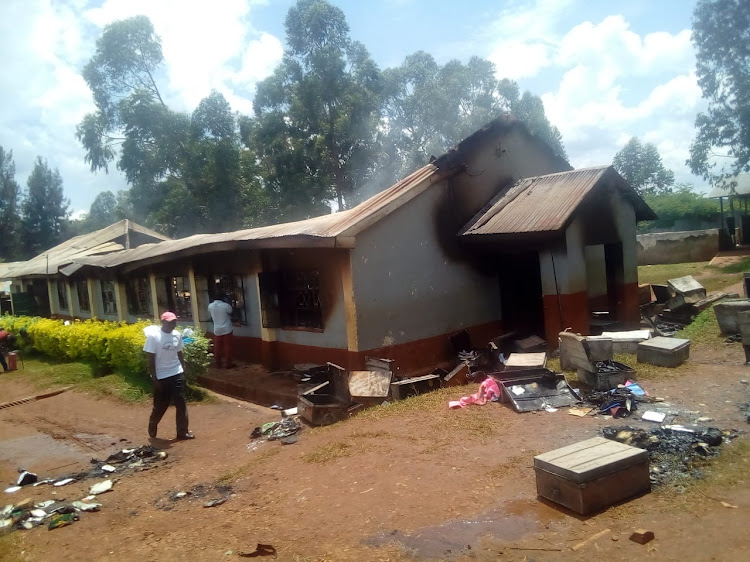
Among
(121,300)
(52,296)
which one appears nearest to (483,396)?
(121,300)

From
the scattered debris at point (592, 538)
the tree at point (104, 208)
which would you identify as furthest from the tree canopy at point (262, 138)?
the tree at point (104, 208)

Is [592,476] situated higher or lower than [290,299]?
lower

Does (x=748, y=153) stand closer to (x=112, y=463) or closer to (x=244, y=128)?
(x=244, y=128)

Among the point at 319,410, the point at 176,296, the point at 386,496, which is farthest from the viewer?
the point at 176,296

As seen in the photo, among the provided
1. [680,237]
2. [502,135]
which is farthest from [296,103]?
[680,237]

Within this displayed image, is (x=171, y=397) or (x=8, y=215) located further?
(x=8, y=215)

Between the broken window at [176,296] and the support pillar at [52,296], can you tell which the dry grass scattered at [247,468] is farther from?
the support pillar at [52,296]

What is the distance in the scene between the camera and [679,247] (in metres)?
24.0

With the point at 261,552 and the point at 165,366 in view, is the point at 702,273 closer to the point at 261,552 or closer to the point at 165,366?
the point at 165,366

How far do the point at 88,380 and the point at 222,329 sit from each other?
3.38 metres

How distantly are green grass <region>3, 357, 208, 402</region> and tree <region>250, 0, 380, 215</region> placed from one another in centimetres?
1486

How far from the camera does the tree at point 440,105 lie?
106 ft

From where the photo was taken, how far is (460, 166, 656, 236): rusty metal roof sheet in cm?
989

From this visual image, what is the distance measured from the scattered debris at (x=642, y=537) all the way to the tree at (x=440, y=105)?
28.6 m
